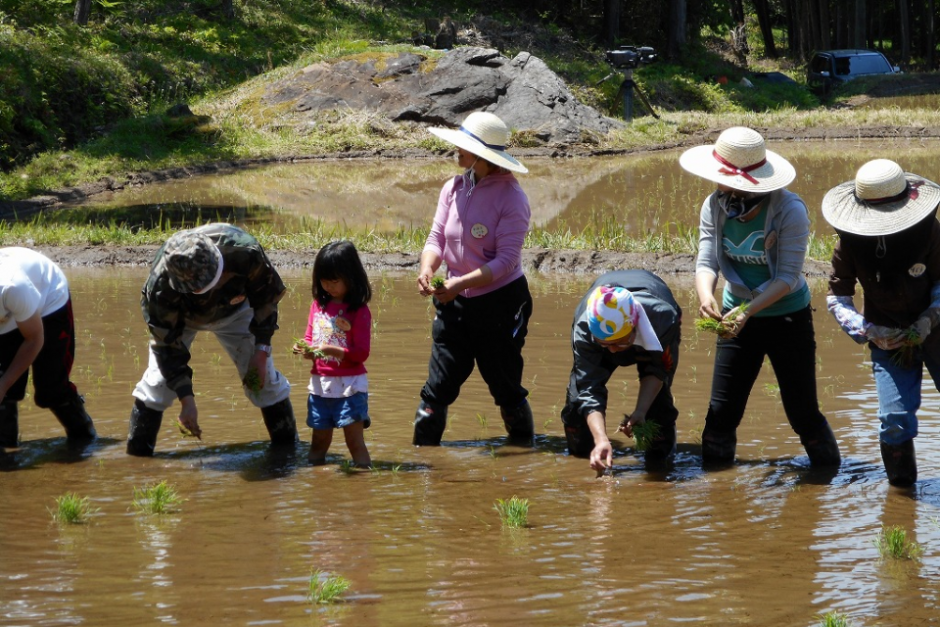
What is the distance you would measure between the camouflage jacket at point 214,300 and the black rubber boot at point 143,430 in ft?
1.19

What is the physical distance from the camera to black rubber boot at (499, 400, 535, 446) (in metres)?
6.32

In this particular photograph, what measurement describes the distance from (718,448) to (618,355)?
0.71 m

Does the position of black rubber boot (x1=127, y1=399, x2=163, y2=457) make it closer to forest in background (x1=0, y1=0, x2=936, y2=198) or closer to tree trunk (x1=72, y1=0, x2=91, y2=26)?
forest in background (x1=0, y1=0, x2=936, y2=198)

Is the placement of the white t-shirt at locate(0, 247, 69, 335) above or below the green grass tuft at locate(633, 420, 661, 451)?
above

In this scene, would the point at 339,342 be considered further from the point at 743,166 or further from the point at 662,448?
the point at 743,166

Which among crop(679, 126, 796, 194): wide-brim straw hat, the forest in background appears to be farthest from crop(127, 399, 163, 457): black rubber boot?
the forest in background

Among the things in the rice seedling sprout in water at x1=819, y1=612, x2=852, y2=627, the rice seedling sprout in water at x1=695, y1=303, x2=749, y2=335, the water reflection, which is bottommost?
the water reflection

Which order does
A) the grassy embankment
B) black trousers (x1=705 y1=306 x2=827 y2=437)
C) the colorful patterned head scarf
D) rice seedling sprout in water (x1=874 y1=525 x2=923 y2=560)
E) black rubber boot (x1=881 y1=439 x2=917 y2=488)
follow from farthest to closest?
the grassy embankment
black trousers (x1=705 y1=306 x2=827 y2=437)
the colorful patterned head scarf
black rubber boot (x1=881 y1=439 x2=917 y2=488)
rice seedling sprout in water (x1=874 y1=525 x2=923 y2=560)

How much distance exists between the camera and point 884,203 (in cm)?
500

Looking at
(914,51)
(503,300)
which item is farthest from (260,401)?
(914,51)

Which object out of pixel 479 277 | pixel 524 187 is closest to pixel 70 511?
pixel 479 277

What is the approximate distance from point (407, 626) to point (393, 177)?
16.6m

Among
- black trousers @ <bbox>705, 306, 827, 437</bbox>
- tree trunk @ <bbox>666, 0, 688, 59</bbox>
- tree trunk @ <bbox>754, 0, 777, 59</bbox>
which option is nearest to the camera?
black trousers @ <bbox>705, 306, 827, 437</bbox>

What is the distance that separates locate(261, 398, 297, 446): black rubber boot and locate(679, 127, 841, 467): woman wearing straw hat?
219 centimetres
